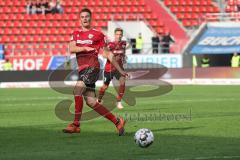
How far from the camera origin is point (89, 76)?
13.5 meters

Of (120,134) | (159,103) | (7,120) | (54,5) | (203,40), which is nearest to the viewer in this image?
(120,134)

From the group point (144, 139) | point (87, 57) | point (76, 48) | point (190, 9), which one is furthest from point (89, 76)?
point (190, 9)

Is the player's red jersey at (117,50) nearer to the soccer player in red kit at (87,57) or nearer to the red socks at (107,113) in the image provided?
the soccer player in red kit at (87,57)

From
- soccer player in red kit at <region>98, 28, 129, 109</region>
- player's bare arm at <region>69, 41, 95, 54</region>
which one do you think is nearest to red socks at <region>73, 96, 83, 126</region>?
player's bare arm at <region>69, 41, 95, 54</region>

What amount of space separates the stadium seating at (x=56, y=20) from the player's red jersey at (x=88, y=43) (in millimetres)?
29139

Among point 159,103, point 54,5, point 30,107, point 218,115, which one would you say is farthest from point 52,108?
point 54,5

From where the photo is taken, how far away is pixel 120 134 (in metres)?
13.0

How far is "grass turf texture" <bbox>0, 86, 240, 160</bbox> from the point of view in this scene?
10.4m

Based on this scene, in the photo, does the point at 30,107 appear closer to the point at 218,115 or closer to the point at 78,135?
the point at 218,115

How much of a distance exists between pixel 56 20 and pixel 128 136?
34.1 metres

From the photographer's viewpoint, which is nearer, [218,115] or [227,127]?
[227,127]

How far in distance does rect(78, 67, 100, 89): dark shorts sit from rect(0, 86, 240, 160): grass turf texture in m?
0.90

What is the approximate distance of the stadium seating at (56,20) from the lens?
44.6 metres

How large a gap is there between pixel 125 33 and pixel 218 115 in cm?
2795
